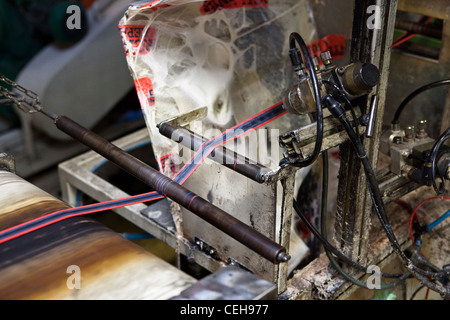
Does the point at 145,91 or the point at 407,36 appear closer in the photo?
the point at 145,91

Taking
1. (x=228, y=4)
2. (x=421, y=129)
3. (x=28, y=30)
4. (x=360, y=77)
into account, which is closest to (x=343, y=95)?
(x=360, y=77)

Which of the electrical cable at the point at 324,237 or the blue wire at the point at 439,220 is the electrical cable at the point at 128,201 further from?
the blue wire at the point at 439,220

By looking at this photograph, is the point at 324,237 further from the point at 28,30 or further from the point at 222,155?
the point at 28,30

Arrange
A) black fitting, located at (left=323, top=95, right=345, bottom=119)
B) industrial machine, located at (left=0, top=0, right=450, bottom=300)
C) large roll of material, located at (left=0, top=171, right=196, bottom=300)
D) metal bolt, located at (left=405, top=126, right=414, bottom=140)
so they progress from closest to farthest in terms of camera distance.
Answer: large roll of material, located at (left=0, top=171, right=196, bottom=300), industrial machine, located at (left=0, top=0, right=450, bottom=300), black fitting, located at (left=323, top=95, right=345, bottom=119), metal bolt, located at (left=405, top=126, right=414, bottom=140)

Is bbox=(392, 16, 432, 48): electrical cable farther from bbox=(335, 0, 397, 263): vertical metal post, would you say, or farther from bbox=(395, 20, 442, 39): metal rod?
bbox=(335, 0, 397, 263): vertical metal post

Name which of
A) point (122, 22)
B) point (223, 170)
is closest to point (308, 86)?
point (223, 170)

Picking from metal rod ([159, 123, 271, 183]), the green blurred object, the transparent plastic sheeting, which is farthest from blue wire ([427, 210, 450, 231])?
the green blurred object

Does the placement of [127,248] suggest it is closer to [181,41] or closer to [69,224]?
[69,224]

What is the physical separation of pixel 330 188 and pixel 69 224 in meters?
1.04

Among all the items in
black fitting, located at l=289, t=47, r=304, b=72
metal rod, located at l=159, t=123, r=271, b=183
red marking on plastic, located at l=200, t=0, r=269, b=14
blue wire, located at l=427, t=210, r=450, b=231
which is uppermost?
red marking on plastic, located at l=200, t=0, r=269, b=14

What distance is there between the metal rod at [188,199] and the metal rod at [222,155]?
178mm

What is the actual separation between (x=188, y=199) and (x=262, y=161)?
73 cm

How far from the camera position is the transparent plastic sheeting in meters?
1.42

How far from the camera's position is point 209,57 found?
1665 mm
